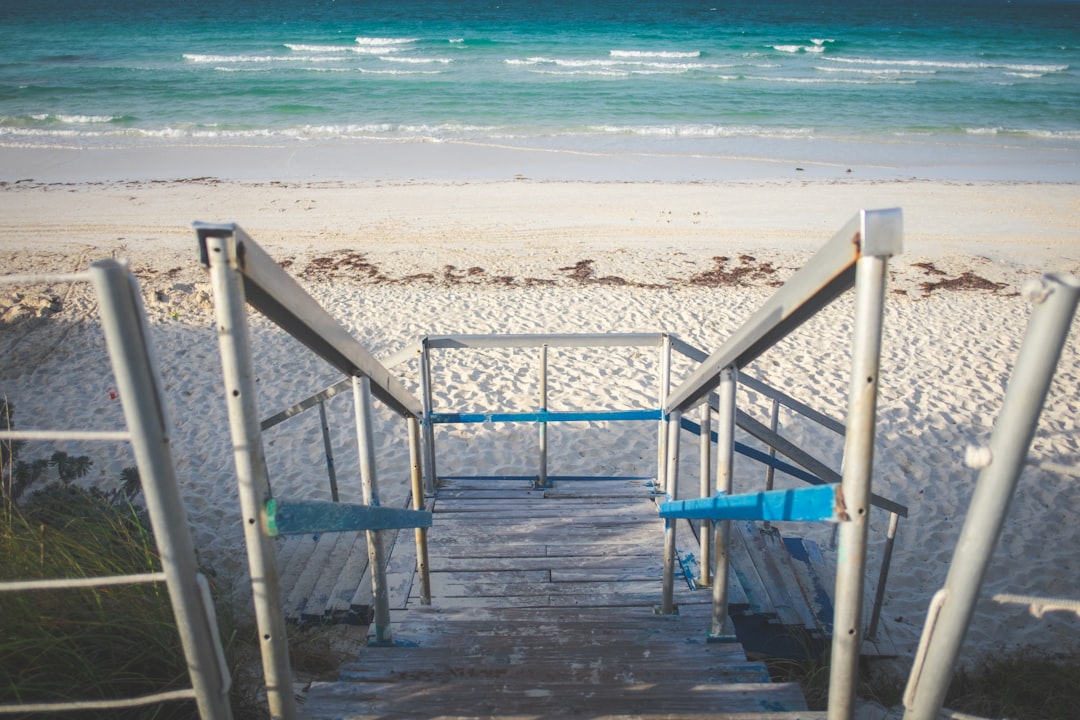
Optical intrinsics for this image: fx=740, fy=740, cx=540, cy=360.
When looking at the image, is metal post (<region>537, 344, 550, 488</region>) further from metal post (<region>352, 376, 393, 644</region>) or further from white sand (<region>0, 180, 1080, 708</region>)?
metal post (<region>352, 376, 393, 644</region>)

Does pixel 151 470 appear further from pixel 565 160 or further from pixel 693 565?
pixel 565 160

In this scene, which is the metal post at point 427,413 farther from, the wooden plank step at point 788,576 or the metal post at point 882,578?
the metal post at point 882,578

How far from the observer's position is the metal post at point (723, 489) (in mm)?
2707

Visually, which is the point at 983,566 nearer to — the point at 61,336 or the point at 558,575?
the point at 558,575

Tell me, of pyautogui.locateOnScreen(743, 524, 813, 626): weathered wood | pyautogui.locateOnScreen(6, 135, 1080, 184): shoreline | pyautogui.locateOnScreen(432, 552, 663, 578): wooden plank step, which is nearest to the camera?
pyautogui.locateOnScreen(432, 552, 663, 578): wooden plank step

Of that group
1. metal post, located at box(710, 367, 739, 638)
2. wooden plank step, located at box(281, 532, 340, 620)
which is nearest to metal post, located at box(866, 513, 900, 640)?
metal post, located at box(710, 367, 739, 638)

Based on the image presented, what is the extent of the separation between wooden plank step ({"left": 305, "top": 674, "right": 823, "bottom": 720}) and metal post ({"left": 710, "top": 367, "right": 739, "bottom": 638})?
1.29 ft

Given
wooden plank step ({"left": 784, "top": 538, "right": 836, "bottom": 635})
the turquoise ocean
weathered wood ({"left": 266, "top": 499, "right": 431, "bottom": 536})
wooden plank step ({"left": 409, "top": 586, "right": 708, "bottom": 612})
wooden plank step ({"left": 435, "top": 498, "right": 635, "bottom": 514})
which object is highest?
the turquoise ocean

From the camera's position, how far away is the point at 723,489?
271cm

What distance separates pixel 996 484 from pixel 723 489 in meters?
1.37

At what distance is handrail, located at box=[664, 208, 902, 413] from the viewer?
1344mm

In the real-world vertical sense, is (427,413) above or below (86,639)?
below

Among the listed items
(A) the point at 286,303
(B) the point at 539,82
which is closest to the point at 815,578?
(A) the point at 286,303

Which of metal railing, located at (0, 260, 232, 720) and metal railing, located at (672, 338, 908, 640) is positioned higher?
metal railing, located at (0, 260, 232, 720)
